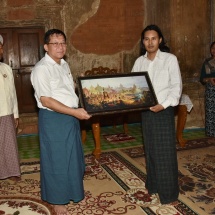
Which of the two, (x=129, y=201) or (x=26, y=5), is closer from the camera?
(x=129, y=201)

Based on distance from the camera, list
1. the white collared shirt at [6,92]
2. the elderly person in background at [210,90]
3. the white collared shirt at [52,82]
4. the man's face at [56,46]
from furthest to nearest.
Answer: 1. the elderly person in background at [210,90]
2. the white collared shirt at [6,92]
3. the man's face at [56,46]
4. the white collared shirt at [52,82]

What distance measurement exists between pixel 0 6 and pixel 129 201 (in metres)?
5.68

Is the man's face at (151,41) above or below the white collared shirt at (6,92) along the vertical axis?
above

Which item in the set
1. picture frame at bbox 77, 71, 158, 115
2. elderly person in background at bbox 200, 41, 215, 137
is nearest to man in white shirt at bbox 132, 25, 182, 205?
picture frame at bbox 77, 71, 158, 115

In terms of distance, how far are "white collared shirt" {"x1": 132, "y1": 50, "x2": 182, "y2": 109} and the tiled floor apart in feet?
9.50

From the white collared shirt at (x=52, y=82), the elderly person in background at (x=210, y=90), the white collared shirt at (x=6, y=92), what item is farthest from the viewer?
the elderly person in background at (x=210, y=90)

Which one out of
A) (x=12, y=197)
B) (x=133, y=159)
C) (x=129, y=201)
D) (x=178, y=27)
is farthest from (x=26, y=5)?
(x=129, y=201)

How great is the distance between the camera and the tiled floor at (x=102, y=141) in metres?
6.19

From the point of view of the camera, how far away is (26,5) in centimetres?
748

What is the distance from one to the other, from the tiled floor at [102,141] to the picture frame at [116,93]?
2.74m

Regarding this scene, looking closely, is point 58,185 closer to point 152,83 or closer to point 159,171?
point 159,171

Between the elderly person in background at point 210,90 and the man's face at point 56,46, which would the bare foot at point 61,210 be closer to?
the man's face at point 56,46

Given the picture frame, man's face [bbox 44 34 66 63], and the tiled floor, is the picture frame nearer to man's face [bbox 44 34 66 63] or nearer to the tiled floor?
man's face [bbox 44 34 66 63]

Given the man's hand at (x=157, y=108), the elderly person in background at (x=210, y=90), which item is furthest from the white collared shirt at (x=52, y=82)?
the elderly person in background at (x=210, y=90)
